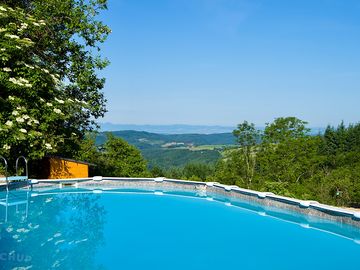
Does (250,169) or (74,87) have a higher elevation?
(74,87)

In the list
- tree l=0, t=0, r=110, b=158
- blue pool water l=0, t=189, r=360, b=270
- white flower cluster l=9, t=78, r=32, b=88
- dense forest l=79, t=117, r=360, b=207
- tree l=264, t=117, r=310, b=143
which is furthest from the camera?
tree l=264, t=117, r=310, b=143

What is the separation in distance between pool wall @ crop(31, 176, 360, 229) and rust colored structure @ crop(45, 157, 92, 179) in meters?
0.72

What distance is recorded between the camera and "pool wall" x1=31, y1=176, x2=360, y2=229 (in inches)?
311

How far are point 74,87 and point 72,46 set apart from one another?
4.28 feet

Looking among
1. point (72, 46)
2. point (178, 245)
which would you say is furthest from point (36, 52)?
point (178, 245)

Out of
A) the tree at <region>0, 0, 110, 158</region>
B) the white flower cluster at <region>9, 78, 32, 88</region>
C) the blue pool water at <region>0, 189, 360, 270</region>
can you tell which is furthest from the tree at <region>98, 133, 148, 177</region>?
the white flower cluster at <region>9, 78, 32, 88</region>

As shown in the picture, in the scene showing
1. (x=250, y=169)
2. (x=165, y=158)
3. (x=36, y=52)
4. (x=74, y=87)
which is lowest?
(x=165, y=158)

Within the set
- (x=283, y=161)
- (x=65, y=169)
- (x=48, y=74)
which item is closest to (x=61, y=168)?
(x=65, y=169)

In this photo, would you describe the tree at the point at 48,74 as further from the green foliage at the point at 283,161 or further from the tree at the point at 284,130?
the tree at the point at 284,130

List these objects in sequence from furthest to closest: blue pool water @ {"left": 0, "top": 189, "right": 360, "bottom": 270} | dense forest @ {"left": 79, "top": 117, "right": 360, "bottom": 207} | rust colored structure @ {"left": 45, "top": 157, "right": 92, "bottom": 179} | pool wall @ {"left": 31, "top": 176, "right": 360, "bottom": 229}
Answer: dense forest @ {"left": 79, "top": 117, "right": 360, "bottom": 207} → rust colored structure @ {"left": 45, "top": 157, "right": 92, "bottom": 179} → pool wall @ {"left": 31, "top": 176, "right": 360, "bottom": 229} → blue pool water @ {"left": 0, "top": 189, "right": 360, "bottom": 270}

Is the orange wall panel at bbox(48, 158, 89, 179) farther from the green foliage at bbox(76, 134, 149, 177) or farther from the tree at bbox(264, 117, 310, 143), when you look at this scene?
the green foliage at bbox(76, 134, 149, 177)

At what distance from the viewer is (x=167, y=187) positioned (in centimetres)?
1247

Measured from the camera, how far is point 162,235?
705 cm

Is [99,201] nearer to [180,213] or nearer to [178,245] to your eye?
[180,213]
